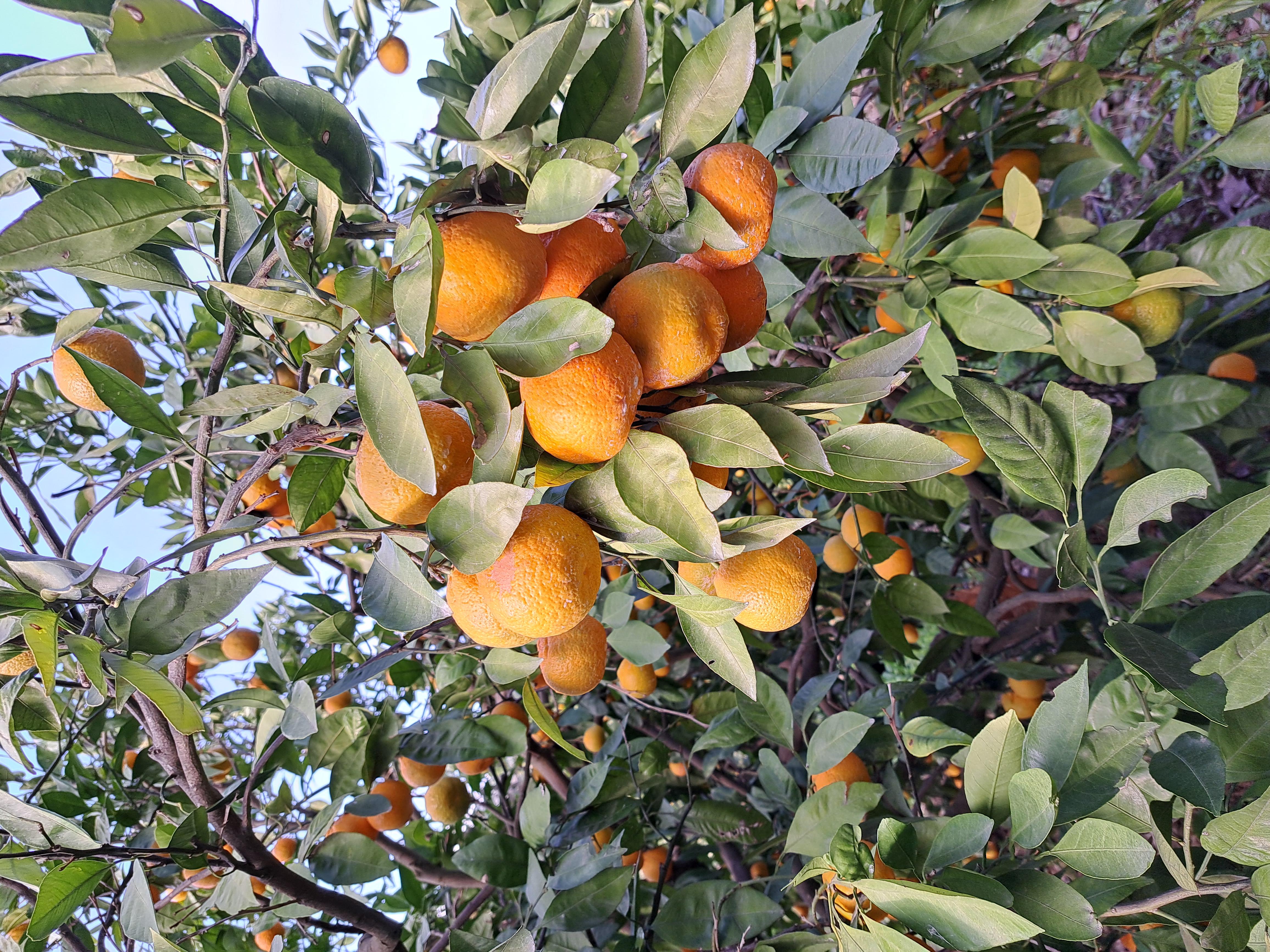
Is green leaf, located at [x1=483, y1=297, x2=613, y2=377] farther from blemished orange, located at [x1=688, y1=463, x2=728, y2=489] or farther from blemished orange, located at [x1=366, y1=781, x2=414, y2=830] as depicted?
blemished orange, located at [x1=366, y1=781, x2=414, y2=830]

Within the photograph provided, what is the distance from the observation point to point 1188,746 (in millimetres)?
533

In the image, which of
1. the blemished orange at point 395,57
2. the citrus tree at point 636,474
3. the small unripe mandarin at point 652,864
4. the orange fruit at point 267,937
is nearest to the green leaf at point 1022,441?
the citrus tree at point 636,474

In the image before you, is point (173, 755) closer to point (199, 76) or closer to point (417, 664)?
point (417, 664)

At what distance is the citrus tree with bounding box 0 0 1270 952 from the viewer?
407 millimetres

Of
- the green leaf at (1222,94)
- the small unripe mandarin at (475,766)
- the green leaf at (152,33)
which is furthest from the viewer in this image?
the small unripe mandarin at (475,766)

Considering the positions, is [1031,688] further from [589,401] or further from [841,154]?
[589,401]

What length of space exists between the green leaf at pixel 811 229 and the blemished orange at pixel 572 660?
1.23 feet

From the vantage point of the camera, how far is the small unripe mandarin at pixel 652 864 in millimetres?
1231

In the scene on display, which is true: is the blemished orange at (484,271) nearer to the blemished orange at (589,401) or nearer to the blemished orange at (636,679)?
the blemished orange at (589,401)

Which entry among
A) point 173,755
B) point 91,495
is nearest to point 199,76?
point 173,755

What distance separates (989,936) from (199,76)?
71 cm

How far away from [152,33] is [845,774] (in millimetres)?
918

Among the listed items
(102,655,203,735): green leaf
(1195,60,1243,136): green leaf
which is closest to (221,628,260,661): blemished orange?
(102,655,203,735): green leaf

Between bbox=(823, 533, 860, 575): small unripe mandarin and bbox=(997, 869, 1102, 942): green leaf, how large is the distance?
67 cm
